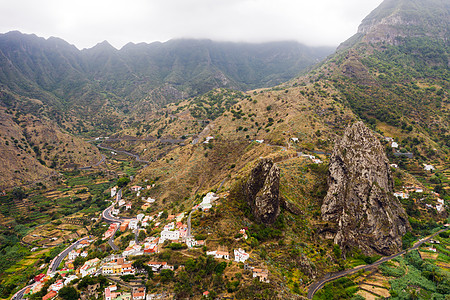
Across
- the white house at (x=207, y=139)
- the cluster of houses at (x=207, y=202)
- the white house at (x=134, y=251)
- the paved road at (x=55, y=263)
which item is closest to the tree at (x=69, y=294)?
the white house at (x=134, y=251)

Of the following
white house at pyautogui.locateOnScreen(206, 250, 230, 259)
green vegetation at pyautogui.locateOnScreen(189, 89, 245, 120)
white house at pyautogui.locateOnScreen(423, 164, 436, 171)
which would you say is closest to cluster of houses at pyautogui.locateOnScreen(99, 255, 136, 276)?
white house at pyautogui.locateOnScreen(206, 250, 230, 259)

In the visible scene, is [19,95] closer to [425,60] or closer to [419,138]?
[419,138]

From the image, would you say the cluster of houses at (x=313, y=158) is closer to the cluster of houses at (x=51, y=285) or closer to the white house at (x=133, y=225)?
the white house at (x=133, y=225)

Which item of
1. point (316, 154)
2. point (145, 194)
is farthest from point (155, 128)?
point (316, 154)

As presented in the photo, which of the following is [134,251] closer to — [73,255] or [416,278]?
[73,255]

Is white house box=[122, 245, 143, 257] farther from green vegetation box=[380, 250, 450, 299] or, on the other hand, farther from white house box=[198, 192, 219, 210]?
green vegetation box=[380, 250, 450, 299]
